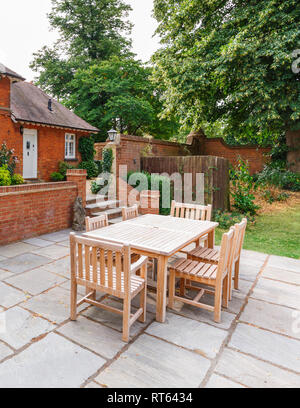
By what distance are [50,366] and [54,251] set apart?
3100 millimetres

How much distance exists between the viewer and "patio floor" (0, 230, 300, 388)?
206 cm

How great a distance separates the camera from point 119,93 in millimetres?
17891

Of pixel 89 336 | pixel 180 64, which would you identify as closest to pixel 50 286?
pixel 89 336

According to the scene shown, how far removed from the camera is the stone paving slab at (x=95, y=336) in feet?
7.82

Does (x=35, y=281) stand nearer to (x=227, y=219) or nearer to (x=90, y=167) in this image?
(x=227, y=219)

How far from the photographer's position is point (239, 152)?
15.0 m

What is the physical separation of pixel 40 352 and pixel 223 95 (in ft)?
40.3

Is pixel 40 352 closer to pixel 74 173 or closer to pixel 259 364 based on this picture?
pixel 259 364

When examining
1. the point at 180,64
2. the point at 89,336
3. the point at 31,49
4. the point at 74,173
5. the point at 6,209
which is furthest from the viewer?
the point at 31,49

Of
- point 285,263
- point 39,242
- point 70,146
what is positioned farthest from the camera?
point 70,146

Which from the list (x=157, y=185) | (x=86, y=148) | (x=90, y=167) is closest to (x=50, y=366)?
(x=157, y=185)

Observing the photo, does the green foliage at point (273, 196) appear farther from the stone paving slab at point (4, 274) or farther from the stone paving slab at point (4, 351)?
the stone paving slab at point (4, 351)

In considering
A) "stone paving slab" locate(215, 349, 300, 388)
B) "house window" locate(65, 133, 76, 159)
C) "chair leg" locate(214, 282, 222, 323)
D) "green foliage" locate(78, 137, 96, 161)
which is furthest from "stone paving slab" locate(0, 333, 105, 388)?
"green foliage" locate(78, 137, 96, 161)

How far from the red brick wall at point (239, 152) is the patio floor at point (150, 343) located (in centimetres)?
1186
